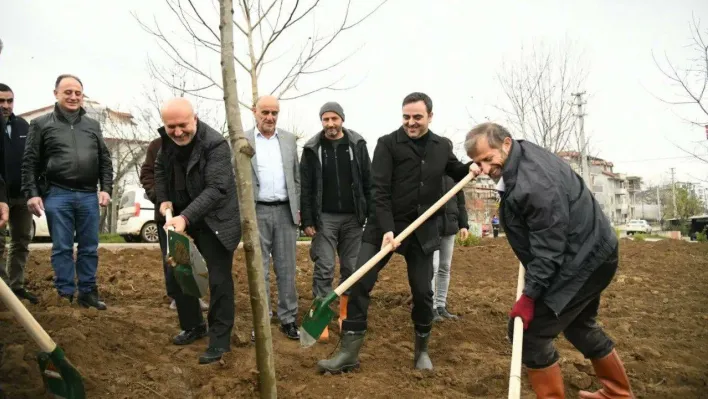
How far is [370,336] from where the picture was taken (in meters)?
4.45

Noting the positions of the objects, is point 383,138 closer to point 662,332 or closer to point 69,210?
point 69,210

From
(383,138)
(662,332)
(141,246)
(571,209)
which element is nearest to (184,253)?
(383,138)

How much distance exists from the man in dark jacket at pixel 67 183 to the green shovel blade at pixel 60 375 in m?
2.12

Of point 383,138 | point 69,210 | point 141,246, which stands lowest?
point 141,246

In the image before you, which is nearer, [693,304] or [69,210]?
[69,210]

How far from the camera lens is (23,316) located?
2166 millimetres

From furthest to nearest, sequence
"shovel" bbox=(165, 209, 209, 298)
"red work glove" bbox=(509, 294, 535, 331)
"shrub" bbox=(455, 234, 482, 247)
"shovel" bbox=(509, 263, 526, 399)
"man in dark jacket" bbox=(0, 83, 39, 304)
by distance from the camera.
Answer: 1. "shrub" bbox=(455, 234, 482, 247)
2. "man in dark jacket" bbox=(0, 83, 39, 304)
3. "red work glove" bbox=(509, 294, 535, 331)
4. "shovel" bbox=(165, 209, 209, 298)
5. "shovel" bbox=(509, 263, 526, 399)

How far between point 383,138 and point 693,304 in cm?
481

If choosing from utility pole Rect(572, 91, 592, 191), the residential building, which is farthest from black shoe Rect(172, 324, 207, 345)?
the residential building

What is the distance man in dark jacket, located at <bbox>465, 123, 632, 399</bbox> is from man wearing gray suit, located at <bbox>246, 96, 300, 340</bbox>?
5.88 ft

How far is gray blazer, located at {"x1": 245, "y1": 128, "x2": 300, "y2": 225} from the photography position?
166 inches

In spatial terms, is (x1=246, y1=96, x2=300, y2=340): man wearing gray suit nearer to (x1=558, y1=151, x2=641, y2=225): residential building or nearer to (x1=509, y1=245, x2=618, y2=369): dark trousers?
(x1=509, y1=245, x2=618, y2=369): dark trousers

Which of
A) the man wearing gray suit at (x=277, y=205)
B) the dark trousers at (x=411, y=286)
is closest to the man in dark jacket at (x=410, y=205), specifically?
the dark trousers at (x=411, y=286)

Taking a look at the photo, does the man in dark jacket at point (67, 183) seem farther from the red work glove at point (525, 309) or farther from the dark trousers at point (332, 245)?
the red work glove at point (525, 309)
